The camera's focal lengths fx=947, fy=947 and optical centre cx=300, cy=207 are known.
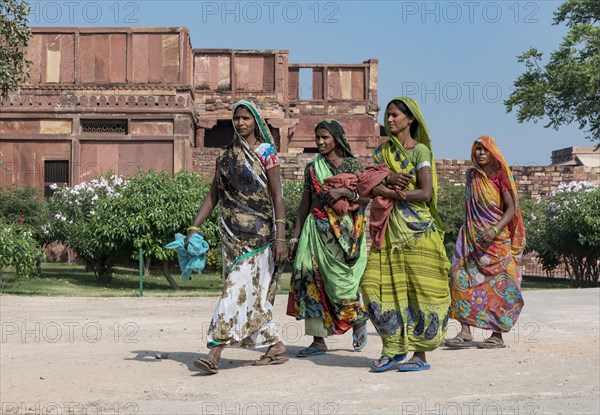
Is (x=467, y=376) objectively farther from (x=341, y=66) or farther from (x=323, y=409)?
(x=341, y=66)

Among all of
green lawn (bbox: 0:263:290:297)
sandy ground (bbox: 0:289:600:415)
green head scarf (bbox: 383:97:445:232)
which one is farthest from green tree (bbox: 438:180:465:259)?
green head scarf (bbox: 383:97:445:232)

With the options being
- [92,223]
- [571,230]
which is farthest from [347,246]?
[571,230]

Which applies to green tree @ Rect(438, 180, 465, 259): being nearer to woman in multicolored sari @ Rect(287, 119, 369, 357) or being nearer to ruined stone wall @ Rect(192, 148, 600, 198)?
ruined stone wall @ Rect(192, 148, 600, 198)

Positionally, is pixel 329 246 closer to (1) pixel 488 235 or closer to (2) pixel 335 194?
(2) pixel 335 194

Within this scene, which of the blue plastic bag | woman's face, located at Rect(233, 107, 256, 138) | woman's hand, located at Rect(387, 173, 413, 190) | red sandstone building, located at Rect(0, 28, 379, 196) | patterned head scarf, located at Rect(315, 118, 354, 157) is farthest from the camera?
red sandstone building, located at Rect(0, 28, 379, 196)

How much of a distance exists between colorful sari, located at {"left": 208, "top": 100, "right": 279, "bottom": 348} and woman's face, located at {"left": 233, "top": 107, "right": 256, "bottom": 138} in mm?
33

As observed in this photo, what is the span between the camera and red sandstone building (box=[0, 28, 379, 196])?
28047mm

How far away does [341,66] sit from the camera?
36.7 metres

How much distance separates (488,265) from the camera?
855 cm

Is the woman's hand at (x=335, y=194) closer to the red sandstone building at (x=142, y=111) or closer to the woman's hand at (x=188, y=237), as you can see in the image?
the woman's hand at (x=188, y=237)

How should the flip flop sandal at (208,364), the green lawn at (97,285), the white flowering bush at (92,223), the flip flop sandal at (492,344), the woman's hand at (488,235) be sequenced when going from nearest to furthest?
the flip flop sandal at (208,364), the flip flop sandal at (492,344), the woman's hand at (488,235), the green lawn at (97,285), the white flowering bush at (92,223)

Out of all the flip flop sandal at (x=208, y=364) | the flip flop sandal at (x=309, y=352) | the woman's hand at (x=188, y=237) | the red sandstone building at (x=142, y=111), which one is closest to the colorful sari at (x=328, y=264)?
the flip flop sandal at (x=309, y=352)

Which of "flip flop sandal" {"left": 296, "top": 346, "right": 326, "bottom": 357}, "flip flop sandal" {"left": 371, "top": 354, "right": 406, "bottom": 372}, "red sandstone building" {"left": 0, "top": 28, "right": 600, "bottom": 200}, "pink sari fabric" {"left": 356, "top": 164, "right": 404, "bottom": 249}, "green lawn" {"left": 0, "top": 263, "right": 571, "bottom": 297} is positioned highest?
"red sandstone building" {"left": 0, "top": 28, "right": 600, "bottom": 200}

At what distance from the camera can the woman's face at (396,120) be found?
691 centimetres
